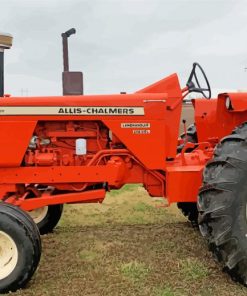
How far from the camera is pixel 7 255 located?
404 centimetres

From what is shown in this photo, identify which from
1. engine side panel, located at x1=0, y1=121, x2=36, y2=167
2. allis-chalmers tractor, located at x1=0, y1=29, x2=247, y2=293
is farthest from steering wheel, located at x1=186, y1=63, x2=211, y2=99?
engine side panel, located at x1=0, y1=121, x2=36, y2=167

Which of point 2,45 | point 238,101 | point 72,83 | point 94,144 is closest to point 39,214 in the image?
point 94,144

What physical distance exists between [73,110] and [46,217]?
5.61ft

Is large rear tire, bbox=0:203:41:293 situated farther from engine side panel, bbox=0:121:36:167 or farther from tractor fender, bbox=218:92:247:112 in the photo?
tractor fender, bbox=218:92:247:112

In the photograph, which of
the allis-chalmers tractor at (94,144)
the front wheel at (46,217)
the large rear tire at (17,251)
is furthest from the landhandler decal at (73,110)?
the front wheel at (46,217)

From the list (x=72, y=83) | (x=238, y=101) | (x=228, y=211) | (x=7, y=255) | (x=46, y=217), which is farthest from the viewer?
(x=46, y=217)

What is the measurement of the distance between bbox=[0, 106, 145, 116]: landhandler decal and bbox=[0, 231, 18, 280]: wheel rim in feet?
4.02

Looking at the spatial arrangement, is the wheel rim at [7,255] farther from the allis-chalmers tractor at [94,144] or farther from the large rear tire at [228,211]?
the large rear tire at [228,211]

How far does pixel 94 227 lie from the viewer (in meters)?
6.10

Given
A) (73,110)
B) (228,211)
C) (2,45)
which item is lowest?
(228,211)

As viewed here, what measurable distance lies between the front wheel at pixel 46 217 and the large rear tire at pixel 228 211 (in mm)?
2376

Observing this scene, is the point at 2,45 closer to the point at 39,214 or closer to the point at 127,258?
the point at 39,214

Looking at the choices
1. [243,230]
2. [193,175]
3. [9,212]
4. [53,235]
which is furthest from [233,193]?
[53,235]

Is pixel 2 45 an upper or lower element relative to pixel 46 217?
upper
